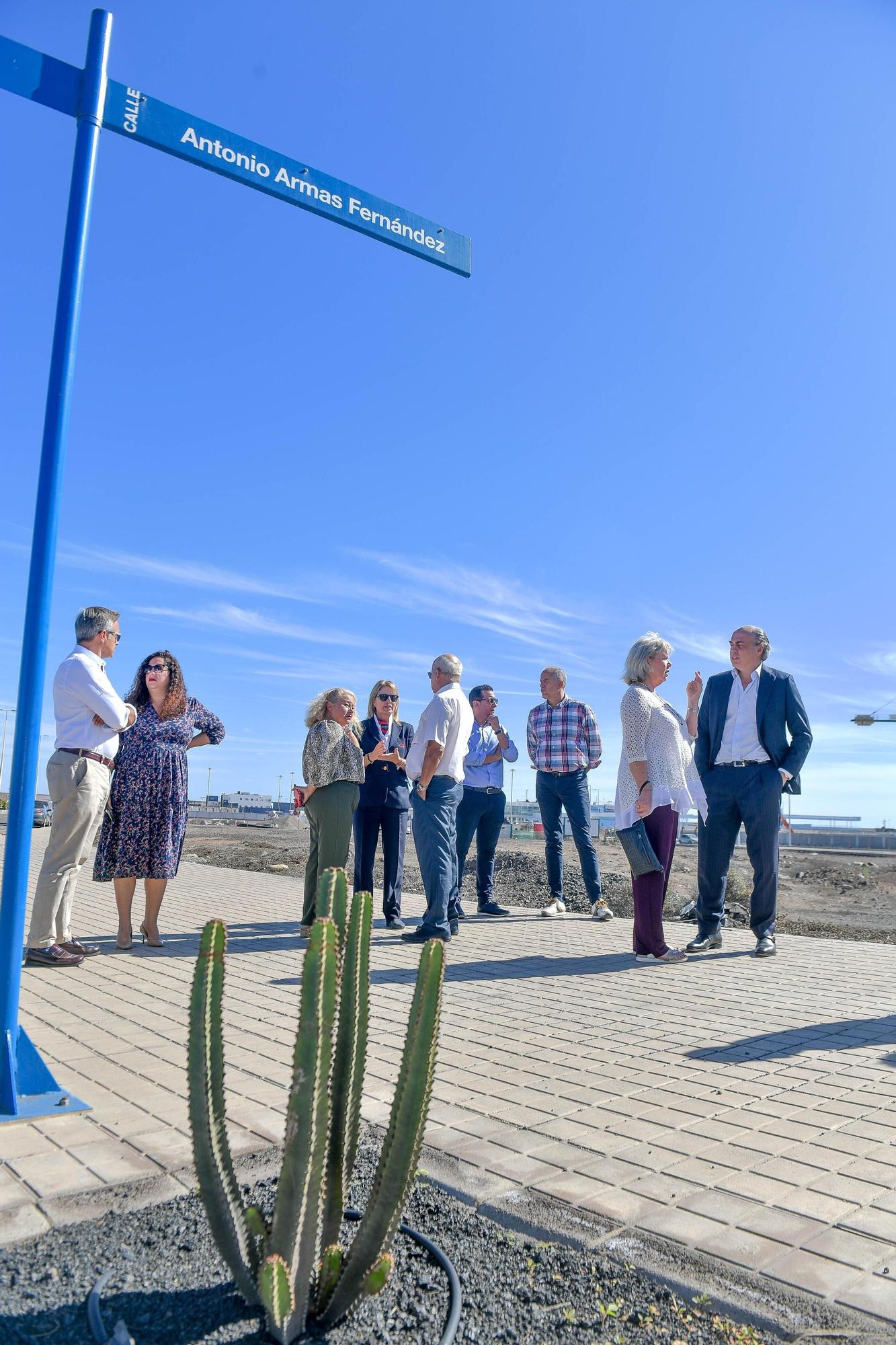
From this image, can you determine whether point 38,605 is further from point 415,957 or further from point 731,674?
point 731,674

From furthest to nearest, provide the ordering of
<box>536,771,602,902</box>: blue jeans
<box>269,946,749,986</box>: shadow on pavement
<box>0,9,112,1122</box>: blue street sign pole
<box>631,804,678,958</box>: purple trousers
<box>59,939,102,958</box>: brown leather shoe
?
<box>536,771,602,902</box>: blue jeans, <box>631,804,678,958</box>: purple trousers, <box>59,939,102,958</box>: brown leather shoe, <box>269,946,749,986</box>: shadow on pavement, <box>0,9,112,1122</box>: blue street sign pole

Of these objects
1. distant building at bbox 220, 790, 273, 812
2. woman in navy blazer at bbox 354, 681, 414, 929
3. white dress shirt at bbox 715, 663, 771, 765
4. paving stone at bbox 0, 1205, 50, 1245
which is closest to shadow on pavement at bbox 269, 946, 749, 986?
woman in navy blazer at bbox 354, 681, 414, 929

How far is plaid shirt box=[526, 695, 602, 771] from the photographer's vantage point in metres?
8.73

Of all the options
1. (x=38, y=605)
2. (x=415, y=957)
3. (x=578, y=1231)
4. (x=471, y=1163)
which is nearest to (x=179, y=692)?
→ (x=415, y=957)

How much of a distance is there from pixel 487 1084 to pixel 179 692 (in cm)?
377

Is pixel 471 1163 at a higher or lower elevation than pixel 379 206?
lower

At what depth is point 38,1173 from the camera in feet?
8.61

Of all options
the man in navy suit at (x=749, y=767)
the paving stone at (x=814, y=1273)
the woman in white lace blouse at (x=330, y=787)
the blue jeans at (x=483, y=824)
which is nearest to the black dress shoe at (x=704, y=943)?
the man in navy suit at (x=749, y=767)

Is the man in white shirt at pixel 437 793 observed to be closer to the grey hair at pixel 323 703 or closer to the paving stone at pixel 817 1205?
the grey hair at pixel 323 703

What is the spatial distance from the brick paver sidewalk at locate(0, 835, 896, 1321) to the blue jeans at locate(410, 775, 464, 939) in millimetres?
289

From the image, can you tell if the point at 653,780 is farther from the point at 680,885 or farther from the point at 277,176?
the point at 680,885

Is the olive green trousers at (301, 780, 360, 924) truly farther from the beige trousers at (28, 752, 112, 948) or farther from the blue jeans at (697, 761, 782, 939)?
the blue jeans at (697, 761, 782, 939)

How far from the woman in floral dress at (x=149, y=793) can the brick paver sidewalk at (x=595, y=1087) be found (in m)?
0.55

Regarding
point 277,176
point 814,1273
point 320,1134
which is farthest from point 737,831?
point 320,1134
